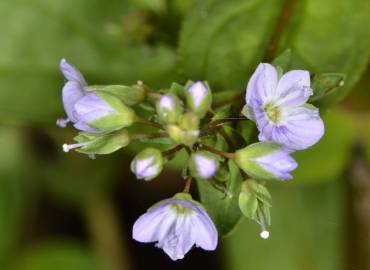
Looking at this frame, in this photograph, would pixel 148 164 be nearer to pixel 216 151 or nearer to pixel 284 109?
pixel 216 151

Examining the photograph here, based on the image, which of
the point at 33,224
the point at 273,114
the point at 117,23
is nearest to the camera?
the point at 273,114

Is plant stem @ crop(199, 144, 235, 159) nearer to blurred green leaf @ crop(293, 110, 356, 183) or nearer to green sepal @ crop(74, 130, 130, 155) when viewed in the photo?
green sepal @ crop(74, 130, 130, 155)

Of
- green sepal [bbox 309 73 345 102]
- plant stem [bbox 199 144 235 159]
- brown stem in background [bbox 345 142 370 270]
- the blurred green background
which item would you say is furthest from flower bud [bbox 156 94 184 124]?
brown stem in background [bbox 345 142 370 270]

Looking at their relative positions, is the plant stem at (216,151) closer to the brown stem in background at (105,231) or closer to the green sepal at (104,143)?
the green sepal at (104,143)

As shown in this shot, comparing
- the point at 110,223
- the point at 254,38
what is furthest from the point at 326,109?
the point at 110,223

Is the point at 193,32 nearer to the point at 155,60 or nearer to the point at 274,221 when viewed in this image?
the point at 155,60

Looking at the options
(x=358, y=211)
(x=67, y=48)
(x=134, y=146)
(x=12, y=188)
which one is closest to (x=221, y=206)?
(x=134, y=146)

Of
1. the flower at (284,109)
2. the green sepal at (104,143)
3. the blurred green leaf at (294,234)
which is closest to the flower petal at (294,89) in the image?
the flower at (284,109)
